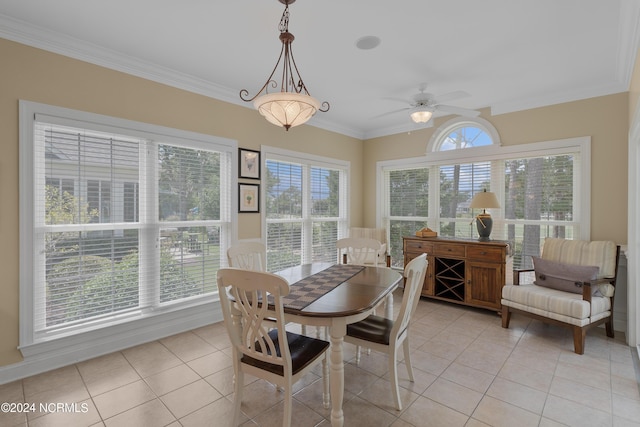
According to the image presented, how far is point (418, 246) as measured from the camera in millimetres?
4438

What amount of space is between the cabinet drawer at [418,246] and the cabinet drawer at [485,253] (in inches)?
20.7

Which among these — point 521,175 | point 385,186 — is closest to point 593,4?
point 521,175

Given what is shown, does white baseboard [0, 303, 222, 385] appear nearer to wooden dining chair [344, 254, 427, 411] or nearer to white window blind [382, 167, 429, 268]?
wooden dining chair [344, 254, 427, 411]

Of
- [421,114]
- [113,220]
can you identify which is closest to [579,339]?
[421,114]

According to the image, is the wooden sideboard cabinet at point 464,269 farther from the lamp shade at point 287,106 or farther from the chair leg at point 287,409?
the chair leg at point 287,409

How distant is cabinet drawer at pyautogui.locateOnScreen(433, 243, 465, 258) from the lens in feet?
13.3

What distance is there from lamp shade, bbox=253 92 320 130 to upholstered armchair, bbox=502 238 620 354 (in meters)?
2.98

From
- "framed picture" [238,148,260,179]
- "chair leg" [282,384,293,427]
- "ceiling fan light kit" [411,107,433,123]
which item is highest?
"ceiling fan light kit" [411,107,433,123]

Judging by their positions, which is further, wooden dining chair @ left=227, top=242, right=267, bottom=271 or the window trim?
the window trim

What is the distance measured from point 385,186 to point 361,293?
11.9 feet

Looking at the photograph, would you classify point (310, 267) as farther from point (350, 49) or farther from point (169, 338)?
point (350, 49)

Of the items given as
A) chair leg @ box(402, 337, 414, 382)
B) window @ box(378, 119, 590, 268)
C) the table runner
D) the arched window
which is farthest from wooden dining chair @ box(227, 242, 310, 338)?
the arched window

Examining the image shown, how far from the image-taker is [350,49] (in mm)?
2756

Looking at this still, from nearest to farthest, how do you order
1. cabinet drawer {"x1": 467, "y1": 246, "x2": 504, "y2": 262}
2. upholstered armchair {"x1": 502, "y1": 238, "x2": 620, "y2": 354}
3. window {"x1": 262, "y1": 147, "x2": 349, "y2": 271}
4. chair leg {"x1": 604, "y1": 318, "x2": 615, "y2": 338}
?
upholstered armchair {"x1": 502, "y1": 238, "x2": 620, "y2": 354} < chair leg {"x1": 604, "y1": 318, "x2": 615, "y2": 338} < cabinet drawer {"x1": 467, "y1": 246, "x2": 504, "y2": 262} < window {"x1": 262, "y1": 147, "x2": 349, "y2": 271}
